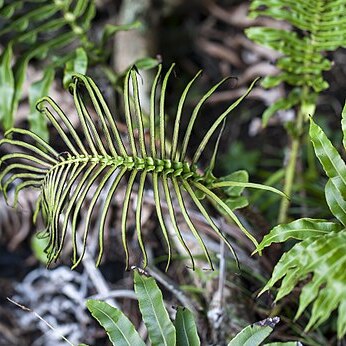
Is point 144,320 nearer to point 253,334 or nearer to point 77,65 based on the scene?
point 253,334

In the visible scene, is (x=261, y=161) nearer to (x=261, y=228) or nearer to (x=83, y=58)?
(x=261, y=228)

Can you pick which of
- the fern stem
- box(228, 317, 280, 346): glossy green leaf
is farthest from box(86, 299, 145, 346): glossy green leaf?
the fern stem

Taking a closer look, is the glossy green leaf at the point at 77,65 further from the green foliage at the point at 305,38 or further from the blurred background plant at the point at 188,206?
the green foliage at the point at 305,38

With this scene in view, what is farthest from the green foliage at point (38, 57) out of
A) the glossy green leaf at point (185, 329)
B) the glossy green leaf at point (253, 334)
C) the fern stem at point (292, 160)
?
the glossy green leaf at point (253, 334)

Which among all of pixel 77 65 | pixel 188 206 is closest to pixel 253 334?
pixel 188 206

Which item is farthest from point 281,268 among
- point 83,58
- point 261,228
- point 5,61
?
point 5,61

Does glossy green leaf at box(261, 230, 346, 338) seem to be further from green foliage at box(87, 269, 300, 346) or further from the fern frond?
the fern frond

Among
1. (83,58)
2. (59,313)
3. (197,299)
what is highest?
(83,58)
